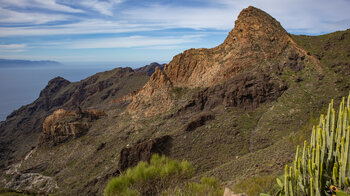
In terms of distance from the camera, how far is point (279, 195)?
19.3 feet

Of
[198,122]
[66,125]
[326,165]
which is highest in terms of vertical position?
[326,165]

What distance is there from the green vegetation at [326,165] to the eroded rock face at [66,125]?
37865 mm

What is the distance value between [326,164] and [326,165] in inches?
0.9

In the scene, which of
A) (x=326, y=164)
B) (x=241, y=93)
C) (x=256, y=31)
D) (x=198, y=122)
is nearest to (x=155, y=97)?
(x=198, y=122)

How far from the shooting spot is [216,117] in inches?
1000

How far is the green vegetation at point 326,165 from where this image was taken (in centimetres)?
469

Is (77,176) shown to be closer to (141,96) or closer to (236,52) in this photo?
(141,96)

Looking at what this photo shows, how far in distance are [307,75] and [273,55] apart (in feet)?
18.6

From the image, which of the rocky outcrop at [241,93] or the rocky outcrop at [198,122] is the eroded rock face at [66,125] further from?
the rocky outcrop at [198,122]

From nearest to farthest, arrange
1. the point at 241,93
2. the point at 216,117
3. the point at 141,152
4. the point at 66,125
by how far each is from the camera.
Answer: the point at 141,152 → the point at 216,117 → the point at 241,93 → the point at 66,125

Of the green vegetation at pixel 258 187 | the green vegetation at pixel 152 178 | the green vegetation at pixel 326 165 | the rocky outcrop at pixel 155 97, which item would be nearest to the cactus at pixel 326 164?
the green vegetation at pixel 326 165

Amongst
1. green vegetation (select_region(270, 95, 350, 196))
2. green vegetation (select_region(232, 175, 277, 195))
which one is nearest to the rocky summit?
green vegetation (select_region(232, 175, 277, 195))

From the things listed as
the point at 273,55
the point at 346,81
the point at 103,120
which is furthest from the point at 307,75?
the point at 103,120

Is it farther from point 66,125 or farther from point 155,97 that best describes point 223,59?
point 66,125
